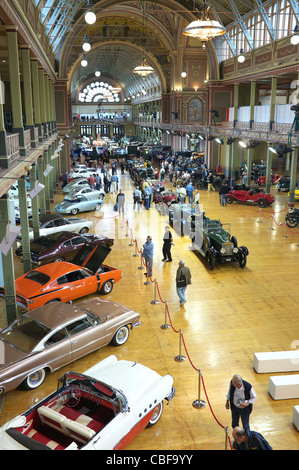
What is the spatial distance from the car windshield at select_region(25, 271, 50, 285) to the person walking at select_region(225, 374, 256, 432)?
6.24 meters

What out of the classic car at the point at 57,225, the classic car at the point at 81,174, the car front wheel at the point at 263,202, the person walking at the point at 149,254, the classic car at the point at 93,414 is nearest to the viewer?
the classic car at the point at 93,414

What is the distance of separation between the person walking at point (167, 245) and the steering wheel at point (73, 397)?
29.3 feet

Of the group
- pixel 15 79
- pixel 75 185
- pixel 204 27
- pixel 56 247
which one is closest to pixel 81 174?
pixel 75 185

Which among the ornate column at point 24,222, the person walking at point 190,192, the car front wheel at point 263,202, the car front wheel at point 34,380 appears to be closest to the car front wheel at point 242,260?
the ornate column at point 24,222

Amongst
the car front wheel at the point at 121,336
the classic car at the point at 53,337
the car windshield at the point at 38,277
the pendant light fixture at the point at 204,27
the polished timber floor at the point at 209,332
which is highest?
the pendant light fixture at the point at 204,27

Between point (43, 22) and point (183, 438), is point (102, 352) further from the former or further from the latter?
point (43, 22)

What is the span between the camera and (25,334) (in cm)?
865

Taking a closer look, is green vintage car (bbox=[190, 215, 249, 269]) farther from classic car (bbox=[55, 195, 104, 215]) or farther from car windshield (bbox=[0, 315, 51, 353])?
classic car (bbox=[55, 195, 104, 215])

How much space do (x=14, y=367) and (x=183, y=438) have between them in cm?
332

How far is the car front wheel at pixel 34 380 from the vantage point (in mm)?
8137

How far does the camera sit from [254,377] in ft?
28.5

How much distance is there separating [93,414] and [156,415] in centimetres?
124

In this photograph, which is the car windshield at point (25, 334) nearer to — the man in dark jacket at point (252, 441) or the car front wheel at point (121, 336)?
the car front wheel at point (121, 336)
